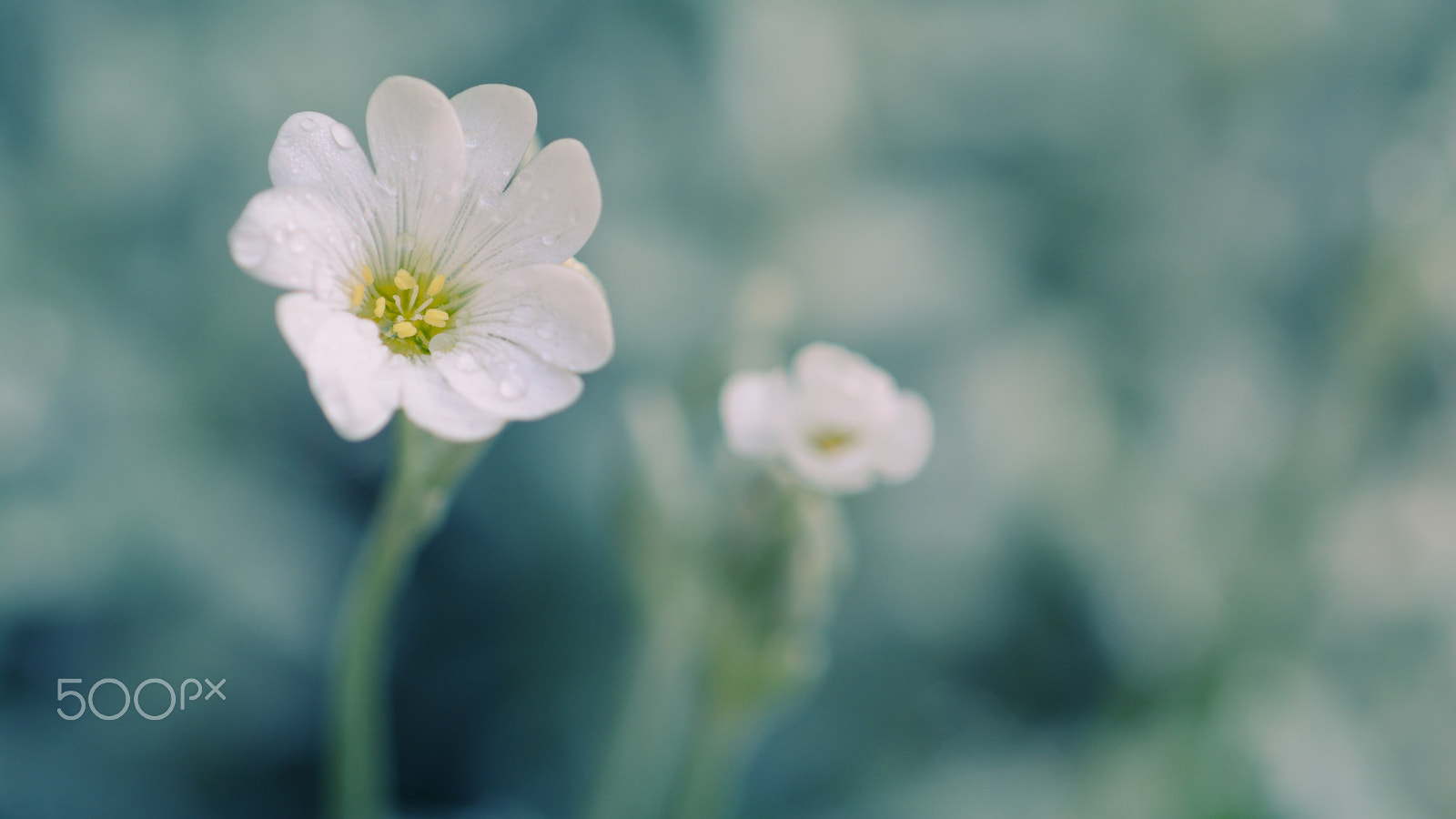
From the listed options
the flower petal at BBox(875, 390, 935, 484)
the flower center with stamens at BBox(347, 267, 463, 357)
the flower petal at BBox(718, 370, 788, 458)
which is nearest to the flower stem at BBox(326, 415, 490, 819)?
the flower center with stamens at BBox(347, 267, 463, 357)

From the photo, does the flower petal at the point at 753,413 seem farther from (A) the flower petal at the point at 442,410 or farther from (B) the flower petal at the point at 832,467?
(A) the flower petal at the point at 442,410

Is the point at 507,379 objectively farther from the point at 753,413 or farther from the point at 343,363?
the point at 753,413

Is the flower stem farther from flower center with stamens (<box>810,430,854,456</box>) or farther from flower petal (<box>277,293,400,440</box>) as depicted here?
flower center with stamens (<box>810,430,854,456</box>)

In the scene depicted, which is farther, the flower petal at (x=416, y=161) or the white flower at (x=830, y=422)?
the white flower at (x=830, y=422)


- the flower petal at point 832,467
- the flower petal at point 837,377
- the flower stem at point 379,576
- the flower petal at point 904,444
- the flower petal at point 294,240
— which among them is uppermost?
the flower petal at point 837,377

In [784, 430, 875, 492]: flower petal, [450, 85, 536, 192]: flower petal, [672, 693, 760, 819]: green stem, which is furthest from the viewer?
[672, 693, 760, 819]: green stem

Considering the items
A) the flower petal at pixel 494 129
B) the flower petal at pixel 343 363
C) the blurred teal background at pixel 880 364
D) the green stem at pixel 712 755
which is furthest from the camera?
the blurred teal background at pixel 880 364

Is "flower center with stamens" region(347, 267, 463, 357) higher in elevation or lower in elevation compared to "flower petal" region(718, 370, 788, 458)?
lower

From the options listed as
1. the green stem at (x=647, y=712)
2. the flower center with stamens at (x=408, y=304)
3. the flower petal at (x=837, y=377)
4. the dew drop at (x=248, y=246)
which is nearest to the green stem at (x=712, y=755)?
the green stem at (x=647, y=712)
